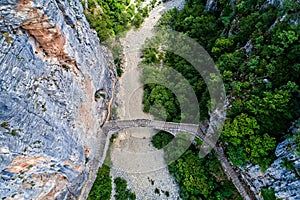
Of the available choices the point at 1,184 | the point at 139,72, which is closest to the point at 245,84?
the point at 139,72

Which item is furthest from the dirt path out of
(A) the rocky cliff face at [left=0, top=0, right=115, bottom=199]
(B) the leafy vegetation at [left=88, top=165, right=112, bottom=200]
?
(A) the rocky cliff face at [left=0, top=0, right=115, bottom=199]

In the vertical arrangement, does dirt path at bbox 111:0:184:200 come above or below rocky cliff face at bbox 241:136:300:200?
above

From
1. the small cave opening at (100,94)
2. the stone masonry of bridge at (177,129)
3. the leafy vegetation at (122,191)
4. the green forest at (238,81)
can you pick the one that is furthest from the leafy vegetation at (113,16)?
the leafy vegetation at (122,191)

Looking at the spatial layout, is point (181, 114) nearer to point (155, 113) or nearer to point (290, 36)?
point (155, 113)

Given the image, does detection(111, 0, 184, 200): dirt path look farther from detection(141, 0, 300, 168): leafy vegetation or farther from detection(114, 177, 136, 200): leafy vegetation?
detection(141, 0, 300, 168): leafy vegetation

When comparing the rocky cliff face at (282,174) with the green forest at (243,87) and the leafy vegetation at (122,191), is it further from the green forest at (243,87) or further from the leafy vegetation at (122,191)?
the leafy vegetation at (122,191)

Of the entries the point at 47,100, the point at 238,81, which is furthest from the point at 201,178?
the point at 47,100
